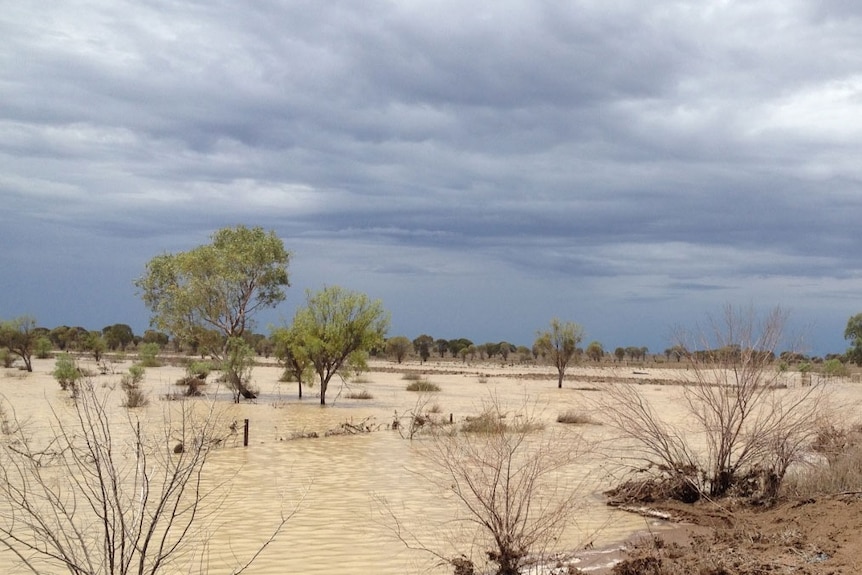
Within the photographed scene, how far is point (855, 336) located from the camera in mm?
81688

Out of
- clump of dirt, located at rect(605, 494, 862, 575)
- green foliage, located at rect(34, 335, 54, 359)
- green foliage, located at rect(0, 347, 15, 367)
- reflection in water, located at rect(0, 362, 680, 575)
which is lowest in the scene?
→ reflection in water, located at rect(0, 362, 680, 575)

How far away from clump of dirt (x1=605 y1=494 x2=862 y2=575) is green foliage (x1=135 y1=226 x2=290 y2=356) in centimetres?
2643

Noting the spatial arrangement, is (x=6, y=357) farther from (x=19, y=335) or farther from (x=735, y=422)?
(x=735, y=422)

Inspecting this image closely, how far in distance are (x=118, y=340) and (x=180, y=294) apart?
207ft

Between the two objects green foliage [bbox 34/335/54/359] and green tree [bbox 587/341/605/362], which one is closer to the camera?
green foliage [bbox 34/335/54/359]

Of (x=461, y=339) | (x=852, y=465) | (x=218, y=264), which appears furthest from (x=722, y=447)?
(x=461, y=339)

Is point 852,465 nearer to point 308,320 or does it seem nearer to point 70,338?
point 308,320

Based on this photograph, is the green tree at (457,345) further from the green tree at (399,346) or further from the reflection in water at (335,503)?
the reflection in water at (335,503)

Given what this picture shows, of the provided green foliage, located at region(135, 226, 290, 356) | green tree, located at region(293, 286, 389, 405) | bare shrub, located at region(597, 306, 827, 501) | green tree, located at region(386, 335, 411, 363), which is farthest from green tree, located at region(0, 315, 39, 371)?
bare shrub, located at region(597, 306, 827, 501)

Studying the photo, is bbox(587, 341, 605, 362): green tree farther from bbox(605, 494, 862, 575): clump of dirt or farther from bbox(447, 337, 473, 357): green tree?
bbox(605, 494, 862, 575): clump of dirt

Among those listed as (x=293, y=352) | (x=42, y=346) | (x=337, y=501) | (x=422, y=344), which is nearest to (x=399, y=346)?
→ (x=422, y=344)

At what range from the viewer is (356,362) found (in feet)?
108

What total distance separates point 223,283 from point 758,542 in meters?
30.1

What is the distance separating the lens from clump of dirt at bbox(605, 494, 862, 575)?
8.38m
